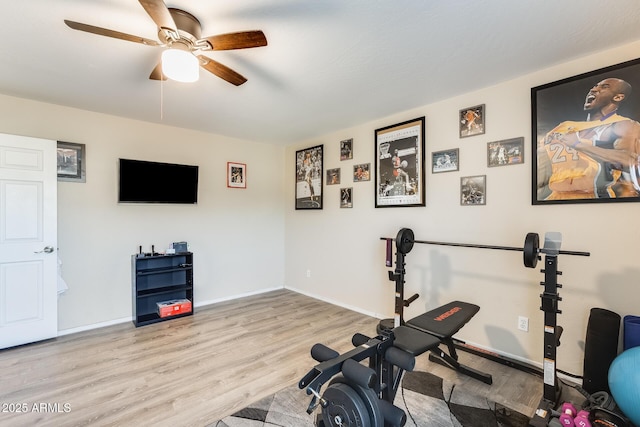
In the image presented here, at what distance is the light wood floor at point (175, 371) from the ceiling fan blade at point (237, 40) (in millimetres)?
2350

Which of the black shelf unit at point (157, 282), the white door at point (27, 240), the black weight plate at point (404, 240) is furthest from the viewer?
the black shelf unit at point (157, 282)

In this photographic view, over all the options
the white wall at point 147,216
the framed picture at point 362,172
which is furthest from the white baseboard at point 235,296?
the framed picture at point 362,172

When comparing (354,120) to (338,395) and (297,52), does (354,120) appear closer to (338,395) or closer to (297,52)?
(297,52)

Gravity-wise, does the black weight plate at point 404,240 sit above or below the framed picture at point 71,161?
below

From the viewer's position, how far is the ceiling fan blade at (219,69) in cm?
192

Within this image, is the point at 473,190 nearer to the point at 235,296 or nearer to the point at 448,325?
the point at 448,325

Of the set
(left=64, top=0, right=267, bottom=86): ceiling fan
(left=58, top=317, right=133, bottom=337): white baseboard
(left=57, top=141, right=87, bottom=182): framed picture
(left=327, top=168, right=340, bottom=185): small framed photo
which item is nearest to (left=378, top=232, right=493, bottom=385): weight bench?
(left=327, top=168, right=340, bottom=185): small framed photo

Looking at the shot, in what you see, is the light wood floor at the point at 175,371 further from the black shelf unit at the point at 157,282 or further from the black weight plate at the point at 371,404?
the black weight plate at the point at 371,404

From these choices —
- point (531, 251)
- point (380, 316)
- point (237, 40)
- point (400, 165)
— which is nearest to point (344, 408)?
point (531, 251)

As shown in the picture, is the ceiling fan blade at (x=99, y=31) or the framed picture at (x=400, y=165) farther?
the framed picture at (x=400, y=165)

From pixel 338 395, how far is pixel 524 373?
1.95m

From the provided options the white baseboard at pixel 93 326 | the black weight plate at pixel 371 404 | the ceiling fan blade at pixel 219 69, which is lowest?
the white baseboard at pixel 93 326

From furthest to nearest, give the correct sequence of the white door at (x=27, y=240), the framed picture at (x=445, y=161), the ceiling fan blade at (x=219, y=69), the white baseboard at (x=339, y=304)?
the white baseboard at (x=339, y=304)
the framed picture at (x=445, y=161)
the white door at (x=27, y=240)
the ceiling fan blade at (x=219, y=69)

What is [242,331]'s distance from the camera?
326cm
